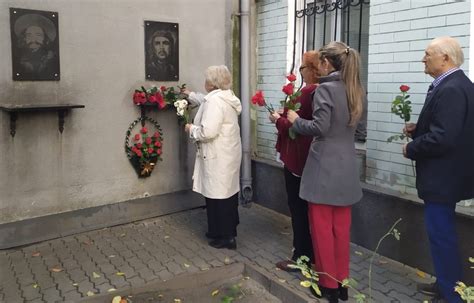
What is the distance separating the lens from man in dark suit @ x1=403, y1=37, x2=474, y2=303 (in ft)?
10.1

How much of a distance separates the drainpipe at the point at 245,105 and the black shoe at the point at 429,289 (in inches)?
105

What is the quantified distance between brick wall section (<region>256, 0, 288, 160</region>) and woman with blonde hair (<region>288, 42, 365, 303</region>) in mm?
2268

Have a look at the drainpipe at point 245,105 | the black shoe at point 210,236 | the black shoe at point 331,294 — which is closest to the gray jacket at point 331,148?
the black shoe at point 331,294

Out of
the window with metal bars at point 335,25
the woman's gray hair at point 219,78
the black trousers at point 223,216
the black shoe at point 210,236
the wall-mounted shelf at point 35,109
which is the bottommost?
the black shoe at point 210,236

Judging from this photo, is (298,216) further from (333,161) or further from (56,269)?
(56,269)

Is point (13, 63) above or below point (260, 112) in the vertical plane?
above

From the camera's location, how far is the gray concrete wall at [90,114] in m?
4.50

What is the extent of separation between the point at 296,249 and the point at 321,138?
3.84ft

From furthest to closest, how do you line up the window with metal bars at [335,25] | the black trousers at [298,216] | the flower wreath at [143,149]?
the flower wreath at [143,149] → the window with metal bars at [335,25] → the black trousers at [298,216]

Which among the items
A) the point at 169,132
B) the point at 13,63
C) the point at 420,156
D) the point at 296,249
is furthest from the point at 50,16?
the point at 420,156

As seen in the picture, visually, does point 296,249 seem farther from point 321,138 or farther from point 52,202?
point 52,202

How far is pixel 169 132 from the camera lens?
5.58 m

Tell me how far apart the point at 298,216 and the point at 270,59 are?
2.54 m

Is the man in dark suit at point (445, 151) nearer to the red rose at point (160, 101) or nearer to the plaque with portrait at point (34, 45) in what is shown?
the red rose at point (160, 101)
